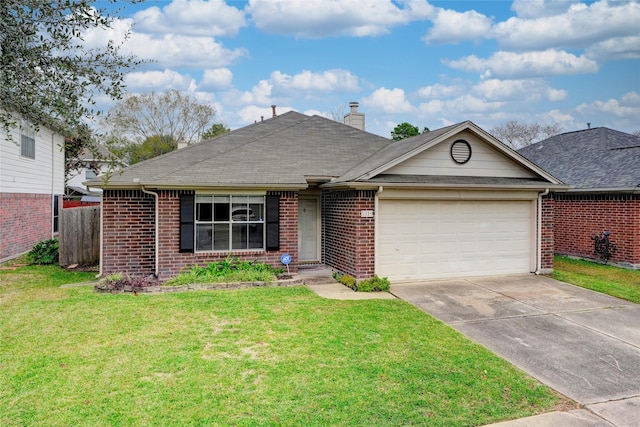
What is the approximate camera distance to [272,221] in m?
10.6

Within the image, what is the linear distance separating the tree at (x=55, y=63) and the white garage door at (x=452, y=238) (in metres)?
7.20

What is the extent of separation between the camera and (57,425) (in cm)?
396

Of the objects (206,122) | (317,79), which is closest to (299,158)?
(317,79)

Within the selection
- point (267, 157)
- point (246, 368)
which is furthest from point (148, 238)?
point (246, 368)

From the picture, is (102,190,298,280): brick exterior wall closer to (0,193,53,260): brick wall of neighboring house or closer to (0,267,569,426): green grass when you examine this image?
(0,267,569,426): green grass

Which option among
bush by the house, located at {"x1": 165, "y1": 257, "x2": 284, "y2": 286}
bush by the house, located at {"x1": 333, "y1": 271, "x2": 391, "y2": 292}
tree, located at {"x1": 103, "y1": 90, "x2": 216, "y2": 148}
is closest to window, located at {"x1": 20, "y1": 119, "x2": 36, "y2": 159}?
bush by the house, located at {"x1": 165, "y1": 257, "x2": 284, "y2": 286}

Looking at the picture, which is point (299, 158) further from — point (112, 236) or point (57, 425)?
point (57, 425)

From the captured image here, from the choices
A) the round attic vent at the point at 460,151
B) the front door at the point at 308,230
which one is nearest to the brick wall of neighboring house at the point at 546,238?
the round attic vent at the point at 460,151

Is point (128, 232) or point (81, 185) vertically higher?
point (81, 185)

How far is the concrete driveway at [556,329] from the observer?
501 cm

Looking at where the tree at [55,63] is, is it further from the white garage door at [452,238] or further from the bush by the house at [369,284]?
the white garage door at [452,238]

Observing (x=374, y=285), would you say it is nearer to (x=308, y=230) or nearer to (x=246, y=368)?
(x=308, y=230)

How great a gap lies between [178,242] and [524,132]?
46880mm

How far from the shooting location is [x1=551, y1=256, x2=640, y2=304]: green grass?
9.66 meters
